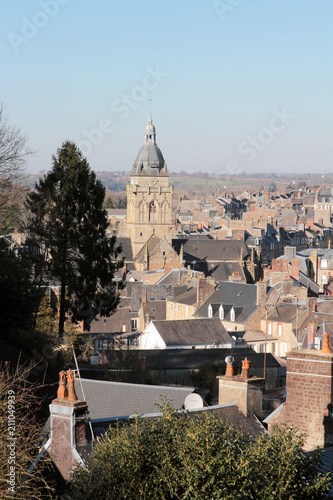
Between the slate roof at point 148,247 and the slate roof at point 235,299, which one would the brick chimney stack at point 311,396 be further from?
the slate roof at point 148,247

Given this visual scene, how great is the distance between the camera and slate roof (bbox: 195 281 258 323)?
140 feet

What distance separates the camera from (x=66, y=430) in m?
11.0

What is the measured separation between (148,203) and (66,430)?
67.0m

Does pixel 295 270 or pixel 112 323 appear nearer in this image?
pixel 112 323

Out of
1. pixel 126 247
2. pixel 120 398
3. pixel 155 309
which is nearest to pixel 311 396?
pixel 120 398

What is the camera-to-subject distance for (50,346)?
854 inches

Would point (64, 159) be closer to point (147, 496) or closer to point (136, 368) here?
point (136, 368)

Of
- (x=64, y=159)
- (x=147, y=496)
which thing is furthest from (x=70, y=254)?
(x=147, y=496)

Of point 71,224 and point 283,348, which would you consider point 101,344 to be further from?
point 283,348

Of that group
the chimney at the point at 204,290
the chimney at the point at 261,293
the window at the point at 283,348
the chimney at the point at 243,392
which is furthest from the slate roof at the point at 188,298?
the chimney at the point at 243,392

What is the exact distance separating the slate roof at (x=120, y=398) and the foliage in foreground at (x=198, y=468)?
4.37 meters

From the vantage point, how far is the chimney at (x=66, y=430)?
430 inches

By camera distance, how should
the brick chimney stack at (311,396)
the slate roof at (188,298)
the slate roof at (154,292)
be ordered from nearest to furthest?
the brick chimney stack at (311,396)
the slate roof at (188,298)
the slate roof at (154,292)

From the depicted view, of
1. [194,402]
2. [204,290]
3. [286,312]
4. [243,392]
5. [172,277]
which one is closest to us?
[243,392]
